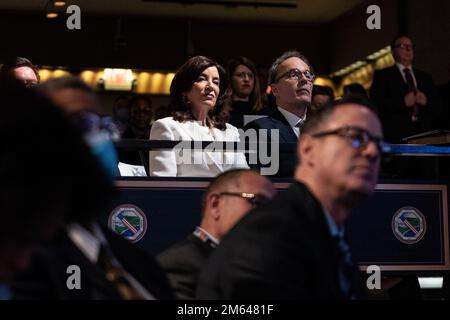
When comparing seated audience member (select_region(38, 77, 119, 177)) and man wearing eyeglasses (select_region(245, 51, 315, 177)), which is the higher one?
man wearing eyeglasses (select_region(245, 51, 315, 177))

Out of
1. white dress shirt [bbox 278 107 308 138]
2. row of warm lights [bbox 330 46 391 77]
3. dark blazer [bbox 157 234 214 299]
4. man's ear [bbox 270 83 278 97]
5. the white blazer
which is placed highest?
row of warm lights [bbox 330 46 391 77]

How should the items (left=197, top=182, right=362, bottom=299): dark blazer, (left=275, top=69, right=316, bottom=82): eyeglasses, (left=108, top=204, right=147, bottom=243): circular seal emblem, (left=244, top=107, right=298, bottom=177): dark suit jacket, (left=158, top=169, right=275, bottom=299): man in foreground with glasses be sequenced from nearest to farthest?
(left=197, top=182, right=362, bottom=299): dark blazer < (left=158, top=169, right=275, bottom=299): man in foreground with glasses < (left=108, top=204, right=147, bottom=243): circular seal emblem < (left=244, top=107, right=298, bottom=177): dark suit jacket < (left=275, top=69, right=316, bottom=82): eyeglasses

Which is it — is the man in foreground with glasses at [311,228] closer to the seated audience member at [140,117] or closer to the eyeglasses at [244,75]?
the eyeglasses at [244,75]

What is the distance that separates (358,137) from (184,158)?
2593 mm

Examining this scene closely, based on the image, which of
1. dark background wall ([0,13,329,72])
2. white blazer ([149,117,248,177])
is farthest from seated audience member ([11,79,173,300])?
dark background wall ([0,13,329,72])

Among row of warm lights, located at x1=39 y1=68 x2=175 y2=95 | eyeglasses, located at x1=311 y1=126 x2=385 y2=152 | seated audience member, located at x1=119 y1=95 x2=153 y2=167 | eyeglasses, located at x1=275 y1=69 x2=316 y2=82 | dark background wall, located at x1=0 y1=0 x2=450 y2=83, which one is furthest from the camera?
Answer: dark background wall, located at x1=0 y1=0 x2=450 y2=83

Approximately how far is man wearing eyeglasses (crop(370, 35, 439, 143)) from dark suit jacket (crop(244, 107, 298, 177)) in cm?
267

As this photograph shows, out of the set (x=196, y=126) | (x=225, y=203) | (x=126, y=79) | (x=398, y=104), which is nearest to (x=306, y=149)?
(x=225, y=203)

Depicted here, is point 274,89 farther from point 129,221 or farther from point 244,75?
point 129,221

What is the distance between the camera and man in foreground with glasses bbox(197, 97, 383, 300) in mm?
2205

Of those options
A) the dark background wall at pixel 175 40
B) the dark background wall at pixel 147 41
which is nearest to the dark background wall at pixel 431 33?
the dark background wall at pixel 175 40

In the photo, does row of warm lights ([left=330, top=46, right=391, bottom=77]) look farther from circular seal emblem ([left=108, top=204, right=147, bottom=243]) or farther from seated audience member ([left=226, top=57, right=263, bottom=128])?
circular seal emblem ([left=108, top=204, right=147, bottom=243])
